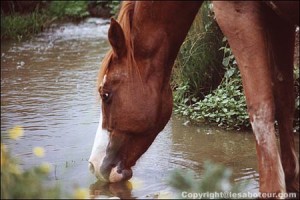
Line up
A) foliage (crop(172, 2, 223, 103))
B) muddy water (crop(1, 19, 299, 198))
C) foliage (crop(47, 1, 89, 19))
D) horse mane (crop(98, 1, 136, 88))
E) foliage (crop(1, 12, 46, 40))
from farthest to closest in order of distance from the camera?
foliage (crop(47, 1, 89, 19))
foliage (crop(1, 12, 46, 40))
foliage (crop(172, 2, 223, 103))
muddy water (crop(1, 19, 299, 198))
horse mane (crop(98, 1, 136, 88))

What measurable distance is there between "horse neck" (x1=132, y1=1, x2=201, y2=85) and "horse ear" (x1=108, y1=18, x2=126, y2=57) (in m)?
0.07

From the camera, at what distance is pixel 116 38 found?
153 inches

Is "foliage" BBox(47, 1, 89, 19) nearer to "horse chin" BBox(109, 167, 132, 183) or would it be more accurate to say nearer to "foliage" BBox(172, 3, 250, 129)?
"foliage" BBox(172, 3, 250, 129)

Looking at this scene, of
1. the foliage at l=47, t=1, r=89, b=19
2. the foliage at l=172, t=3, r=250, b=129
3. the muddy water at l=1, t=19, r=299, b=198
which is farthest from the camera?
the foliage at l=47, t=1, r=89, b=19

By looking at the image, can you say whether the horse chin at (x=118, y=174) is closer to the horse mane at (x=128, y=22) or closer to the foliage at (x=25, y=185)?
the horse mane at (x=128, y=22)

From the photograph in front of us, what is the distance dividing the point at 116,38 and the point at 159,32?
0.23 metres

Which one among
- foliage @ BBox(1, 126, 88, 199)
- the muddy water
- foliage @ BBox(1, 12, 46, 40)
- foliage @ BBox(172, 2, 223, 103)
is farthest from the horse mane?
foliage @ BBox(1, 12, 46, 40)

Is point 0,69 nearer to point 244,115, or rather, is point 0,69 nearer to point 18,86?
point 18,86

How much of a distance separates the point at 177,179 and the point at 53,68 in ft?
22.3

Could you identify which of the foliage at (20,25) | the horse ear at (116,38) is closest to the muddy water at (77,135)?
the horse ear at (116,38)

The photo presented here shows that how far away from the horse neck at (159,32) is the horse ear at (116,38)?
68 millimetres

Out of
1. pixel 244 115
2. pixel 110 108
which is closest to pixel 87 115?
pixel 244 115

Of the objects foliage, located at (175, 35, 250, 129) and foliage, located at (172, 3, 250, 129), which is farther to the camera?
foliage, located at (172, 3, 250, 129)

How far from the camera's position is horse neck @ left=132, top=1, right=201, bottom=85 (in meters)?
3.80
